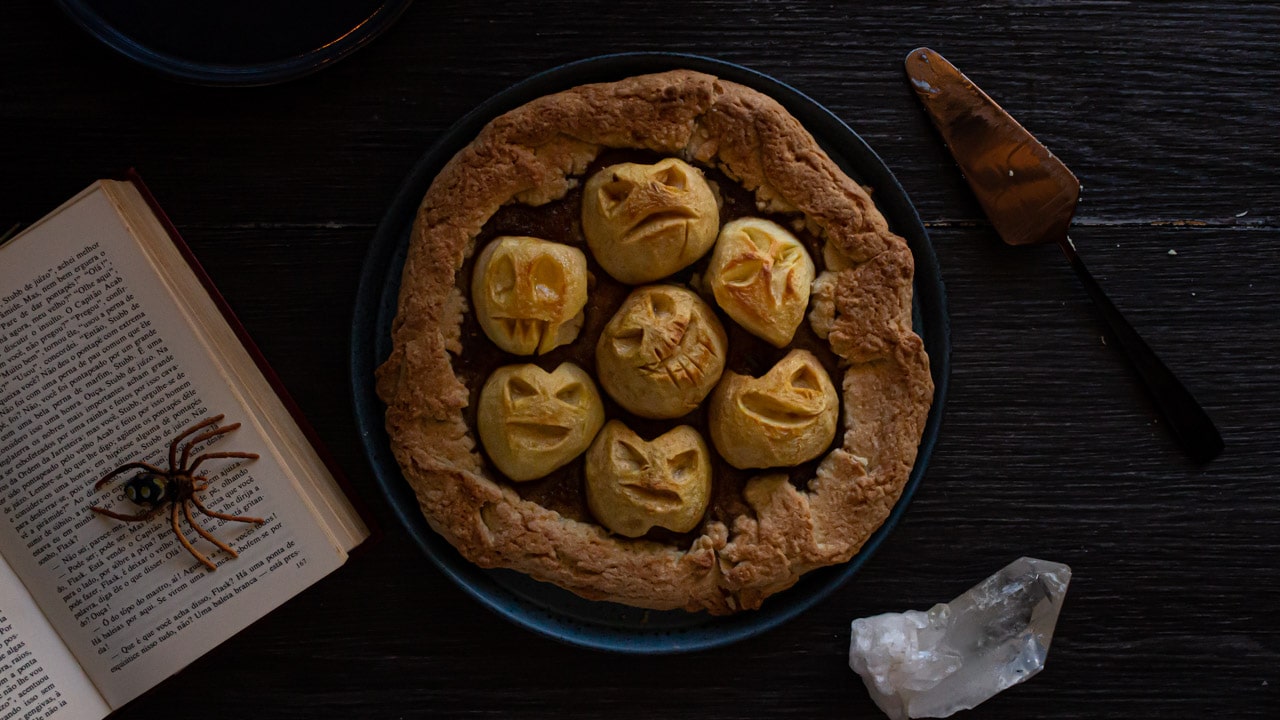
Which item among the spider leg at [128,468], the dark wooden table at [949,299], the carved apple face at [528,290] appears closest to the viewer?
the carved apple face at [528,290]

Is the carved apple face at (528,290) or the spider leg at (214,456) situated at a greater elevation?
the spider leg at (214,456)

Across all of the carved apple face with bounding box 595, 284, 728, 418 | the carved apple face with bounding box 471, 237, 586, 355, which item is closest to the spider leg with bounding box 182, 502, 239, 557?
the carved apple face with bounding box 471, 237, 586, 355

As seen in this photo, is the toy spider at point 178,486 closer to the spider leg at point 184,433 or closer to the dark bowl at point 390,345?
the spider leg at point 184,433

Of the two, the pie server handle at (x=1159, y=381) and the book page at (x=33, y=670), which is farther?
the pie server handle at (x=1159, y=381)

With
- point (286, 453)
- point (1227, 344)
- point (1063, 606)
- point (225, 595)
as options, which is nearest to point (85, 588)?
point (225, 595)

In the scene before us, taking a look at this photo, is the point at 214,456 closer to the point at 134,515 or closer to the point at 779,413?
the point at 134,515

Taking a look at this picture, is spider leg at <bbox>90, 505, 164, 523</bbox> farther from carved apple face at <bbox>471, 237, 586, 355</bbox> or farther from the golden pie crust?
carved apple face at <bbox>471, 237, 586, 355</bbox>

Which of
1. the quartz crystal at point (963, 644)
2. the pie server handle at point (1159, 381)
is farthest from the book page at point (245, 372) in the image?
the pie server handle at point (1159, 381)

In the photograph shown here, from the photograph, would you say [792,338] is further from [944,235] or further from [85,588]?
[85,588]
